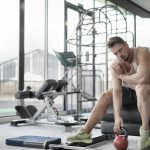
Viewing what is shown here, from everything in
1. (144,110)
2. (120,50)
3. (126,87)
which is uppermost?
(120,50)

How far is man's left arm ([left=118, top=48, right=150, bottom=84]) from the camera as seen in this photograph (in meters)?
2.47

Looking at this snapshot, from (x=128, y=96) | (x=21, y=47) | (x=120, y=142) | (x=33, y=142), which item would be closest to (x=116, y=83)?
(x=128, y=96)

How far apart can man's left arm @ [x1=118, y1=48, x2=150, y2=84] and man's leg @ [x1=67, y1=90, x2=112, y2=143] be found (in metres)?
0.31

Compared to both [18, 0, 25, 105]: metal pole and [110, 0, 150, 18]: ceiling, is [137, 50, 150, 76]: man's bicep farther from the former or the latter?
[110, 0, 150, 18]: ceiling

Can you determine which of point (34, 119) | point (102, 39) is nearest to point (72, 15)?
point (102, 39)

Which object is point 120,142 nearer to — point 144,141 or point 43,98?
point 144,141

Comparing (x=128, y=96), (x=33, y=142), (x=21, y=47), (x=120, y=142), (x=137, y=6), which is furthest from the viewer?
(x=137, y=6)

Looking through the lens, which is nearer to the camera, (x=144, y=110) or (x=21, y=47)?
(x=144, y=110)

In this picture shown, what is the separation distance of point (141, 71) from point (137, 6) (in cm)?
667

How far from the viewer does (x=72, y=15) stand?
22.1 feet

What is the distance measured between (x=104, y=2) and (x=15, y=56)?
3.06 metres

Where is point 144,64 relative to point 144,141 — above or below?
above

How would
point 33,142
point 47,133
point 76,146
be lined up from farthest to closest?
1. point 47,133
2. point 33,142
3. point 76,146

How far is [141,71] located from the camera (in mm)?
2471
